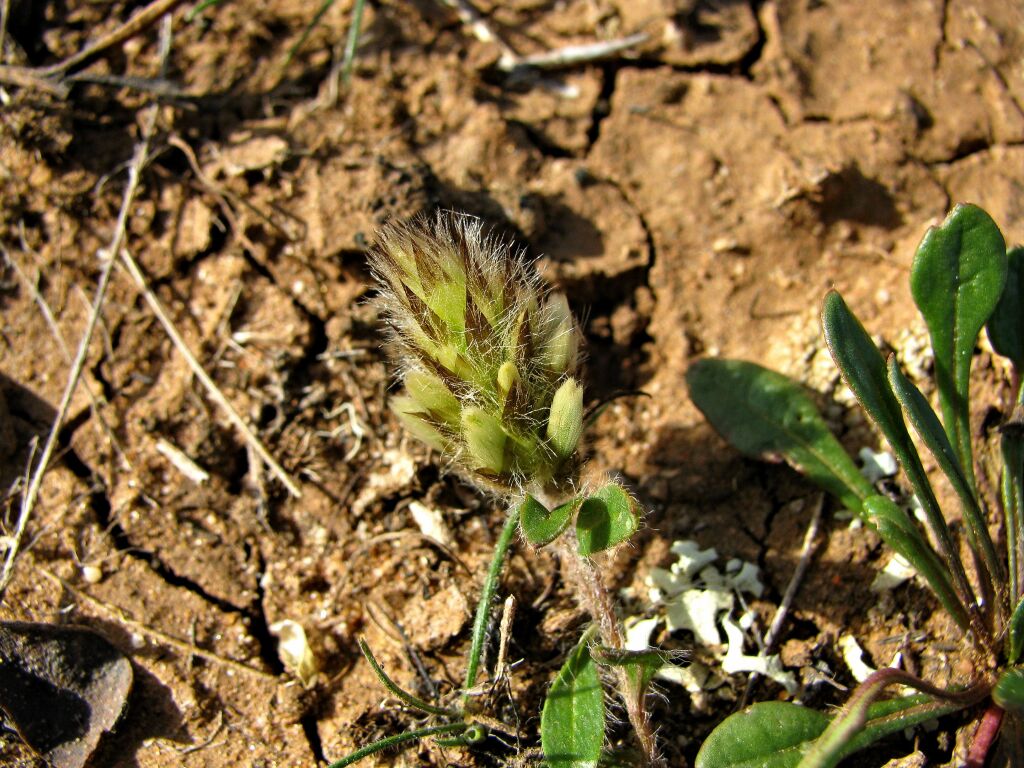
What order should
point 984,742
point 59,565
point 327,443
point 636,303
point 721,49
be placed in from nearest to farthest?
point 984,742 < point 59,565 < point 327,443 < point 636,303 < point 721,49

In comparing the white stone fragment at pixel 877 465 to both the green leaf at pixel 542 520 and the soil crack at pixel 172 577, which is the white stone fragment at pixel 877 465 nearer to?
the green leaf at pixel 542 520

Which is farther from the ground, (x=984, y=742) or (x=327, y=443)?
(x=327, y=443)

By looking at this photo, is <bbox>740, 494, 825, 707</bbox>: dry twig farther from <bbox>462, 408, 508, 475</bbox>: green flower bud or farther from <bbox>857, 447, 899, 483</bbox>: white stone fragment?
<bbox>462, 408, 508, 475</bbox>: green flower bud

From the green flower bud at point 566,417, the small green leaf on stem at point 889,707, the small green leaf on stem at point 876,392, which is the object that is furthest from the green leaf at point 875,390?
the green flower bud at point 566,417

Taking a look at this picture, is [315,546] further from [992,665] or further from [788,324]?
[992,665]

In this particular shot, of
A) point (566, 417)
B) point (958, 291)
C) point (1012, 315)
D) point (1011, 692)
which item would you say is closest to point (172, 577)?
point (566, 417)

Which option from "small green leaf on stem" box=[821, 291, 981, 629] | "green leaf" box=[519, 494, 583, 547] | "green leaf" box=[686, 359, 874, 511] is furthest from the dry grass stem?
"small green leaf on stem" box=[821, 291, 981, 629]

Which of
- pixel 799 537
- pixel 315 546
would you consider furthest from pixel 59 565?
pixel 799 537
